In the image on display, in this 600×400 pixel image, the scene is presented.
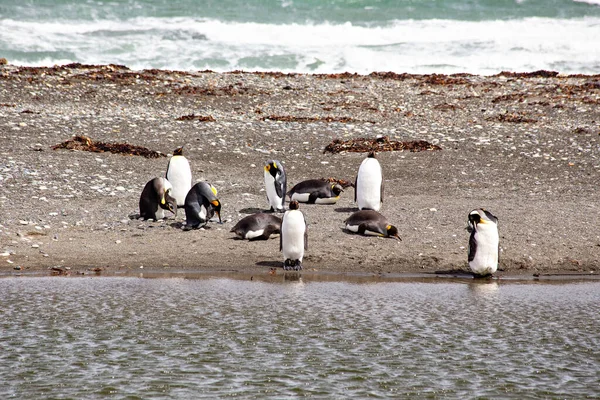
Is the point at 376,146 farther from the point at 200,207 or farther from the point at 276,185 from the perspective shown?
the point at 200,207

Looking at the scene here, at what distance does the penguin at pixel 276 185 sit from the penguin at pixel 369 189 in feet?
3.42

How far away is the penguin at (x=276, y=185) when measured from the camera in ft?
36.7

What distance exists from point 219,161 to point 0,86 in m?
7.11

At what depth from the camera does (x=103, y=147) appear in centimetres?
1380

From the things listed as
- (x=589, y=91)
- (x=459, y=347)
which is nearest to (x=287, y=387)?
(x=459, y=347)

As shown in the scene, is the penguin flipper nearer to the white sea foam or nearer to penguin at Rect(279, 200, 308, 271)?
penguin at Rect(279, 200, 308, 271)

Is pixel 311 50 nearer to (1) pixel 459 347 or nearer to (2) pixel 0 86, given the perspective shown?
(2) pixel 0 86

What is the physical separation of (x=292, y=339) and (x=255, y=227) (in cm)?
421

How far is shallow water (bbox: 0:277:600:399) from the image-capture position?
469 centimetres

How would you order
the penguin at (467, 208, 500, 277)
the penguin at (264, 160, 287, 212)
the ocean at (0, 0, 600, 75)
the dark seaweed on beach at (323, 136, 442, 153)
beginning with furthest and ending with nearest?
1. the ocean at (0, 0, 600, 75)
2. the dark seaweed on beach at (323, 136, 442, 153)
3. the penguin at (264, 160, 287, 212)
4. the penguin at (467, 208, 500, 277)

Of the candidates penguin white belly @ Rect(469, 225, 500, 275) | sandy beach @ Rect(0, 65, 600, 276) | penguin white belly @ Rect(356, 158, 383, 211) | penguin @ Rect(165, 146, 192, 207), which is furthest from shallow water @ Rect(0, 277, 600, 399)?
penguin @ Rect(165, 146, 192, 207)

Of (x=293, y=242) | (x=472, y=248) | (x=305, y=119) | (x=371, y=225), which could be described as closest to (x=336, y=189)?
(x=371, y=225)

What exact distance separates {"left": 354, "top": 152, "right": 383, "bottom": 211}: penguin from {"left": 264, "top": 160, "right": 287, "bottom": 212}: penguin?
1042 mm

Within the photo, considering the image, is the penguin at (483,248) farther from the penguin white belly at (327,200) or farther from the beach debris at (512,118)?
the beach debris at (512,118)
